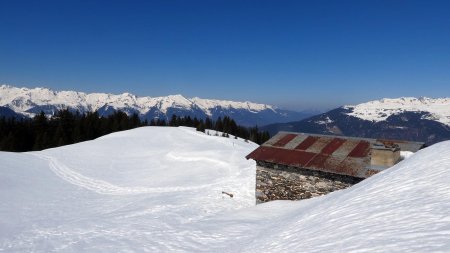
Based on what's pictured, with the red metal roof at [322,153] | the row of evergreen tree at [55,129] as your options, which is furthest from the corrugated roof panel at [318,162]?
the row of evergreen tree at [55,129]

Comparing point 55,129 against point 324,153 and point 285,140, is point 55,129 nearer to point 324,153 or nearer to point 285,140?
point 285,140

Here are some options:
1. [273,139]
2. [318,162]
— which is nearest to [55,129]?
[273,139]

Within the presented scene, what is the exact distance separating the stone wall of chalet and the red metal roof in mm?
371

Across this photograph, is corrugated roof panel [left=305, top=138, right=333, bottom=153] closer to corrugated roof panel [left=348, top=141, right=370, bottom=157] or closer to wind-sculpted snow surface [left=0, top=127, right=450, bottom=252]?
corrugated roof panel [left=348, top=141, right=370, bottom=157]

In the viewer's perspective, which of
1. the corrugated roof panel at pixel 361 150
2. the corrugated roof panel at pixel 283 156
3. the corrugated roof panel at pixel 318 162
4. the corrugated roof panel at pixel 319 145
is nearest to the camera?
the corrugated roof panel at pixel 318 162

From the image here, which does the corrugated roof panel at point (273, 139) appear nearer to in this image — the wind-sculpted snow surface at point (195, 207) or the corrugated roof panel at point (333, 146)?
the corrugated roof panel at point (333, 146)

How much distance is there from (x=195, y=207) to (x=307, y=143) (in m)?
8.15

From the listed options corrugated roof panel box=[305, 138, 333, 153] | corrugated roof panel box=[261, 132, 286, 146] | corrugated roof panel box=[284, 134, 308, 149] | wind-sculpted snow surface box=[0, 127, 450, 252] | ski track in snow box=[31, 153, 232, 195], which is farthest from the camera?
ski track in snow box=[31, 153, 232, 195]

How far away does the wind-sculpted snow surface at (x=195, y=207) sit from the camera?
720cm

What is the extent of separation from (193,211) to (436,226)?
1608cm

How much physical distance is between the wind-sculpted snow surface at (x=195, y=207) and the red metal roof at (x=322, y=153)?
8.72ft

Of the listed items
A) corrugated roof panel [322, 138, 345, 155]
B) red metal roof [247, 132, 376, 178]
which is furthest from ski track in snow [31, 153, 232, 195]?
corrugated roof panel [322, 138, 345, 155]

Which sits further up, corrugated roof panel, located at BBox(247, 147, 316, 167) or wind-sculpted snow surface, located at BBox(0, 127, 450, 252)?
corrugated roof panel, located at BBox(247, 147, 316, 167)

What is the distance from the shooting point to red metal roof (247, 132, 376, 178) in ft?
56.7
